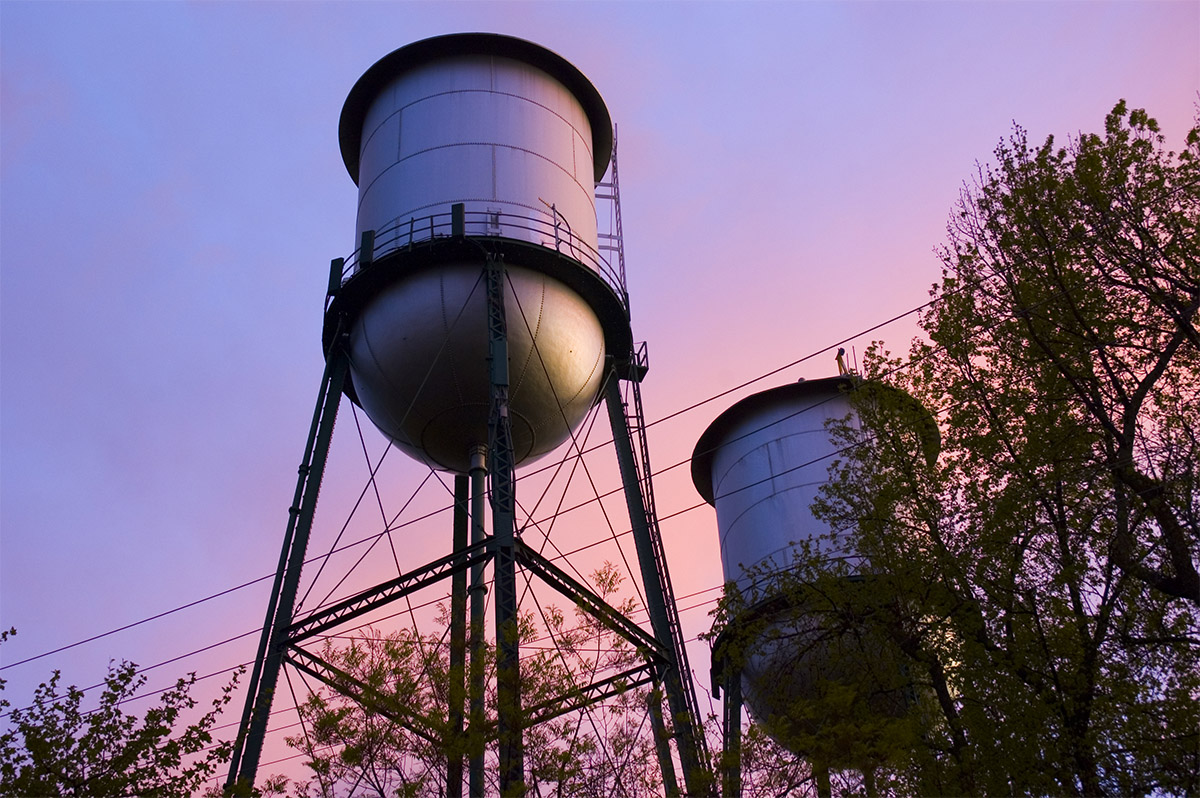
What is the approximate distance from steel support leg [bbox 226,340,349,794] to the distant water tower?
19.2 ft

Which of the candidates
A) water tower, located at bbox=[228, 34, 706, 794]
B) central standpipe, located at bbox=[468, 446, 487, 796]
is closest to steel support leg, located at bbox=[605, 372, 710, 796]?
water tower, located at bbox=[228, 34, 706, 794]

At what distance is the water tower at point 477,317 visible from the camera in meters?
14.8

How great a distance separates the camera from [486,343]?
1563cm

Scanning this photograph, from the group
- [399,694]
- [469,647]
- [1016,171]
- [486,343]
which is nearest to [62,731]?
[399,694]

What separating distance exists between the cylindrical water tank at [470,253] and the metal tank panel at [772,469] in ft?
11.9

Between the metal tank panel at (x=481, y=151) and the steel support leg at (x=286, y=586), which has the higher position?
the metal tank panel at (x=481, y=151)

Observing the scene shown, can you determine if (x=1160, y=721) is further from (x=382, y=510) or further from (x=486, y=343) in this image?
(x=382, y=510)

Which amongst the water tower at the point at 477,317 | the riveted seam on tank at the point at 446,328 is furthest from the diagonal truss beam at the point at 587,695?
the riveted seam on tank at the point at 446,328

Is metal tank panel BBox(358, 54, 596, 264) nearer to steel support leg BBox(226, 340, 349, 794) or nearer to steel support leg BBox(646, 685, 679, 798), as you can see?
steel support leg BBox(226, 340, 349, 794)

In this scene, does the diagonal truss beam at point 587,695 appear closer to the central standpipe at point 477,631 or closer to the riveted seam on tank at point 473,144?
the central standpipe at point 477,631

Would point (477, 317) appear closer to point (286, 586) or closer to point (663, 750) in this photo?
point (286, 586)

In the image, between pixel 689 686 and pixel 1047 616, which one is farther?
pixel 689 686

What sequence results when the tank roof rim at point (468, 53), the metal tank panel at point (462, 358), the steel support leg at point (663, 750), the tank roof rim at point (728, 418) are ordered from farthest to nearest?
the tank roof rim at point (728, 418), the tank roof rim at point (468, 53), the metal tank panel at point (462, 358), the steel support leg at point (663, 750)

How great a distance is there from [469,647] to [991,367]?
725cm
